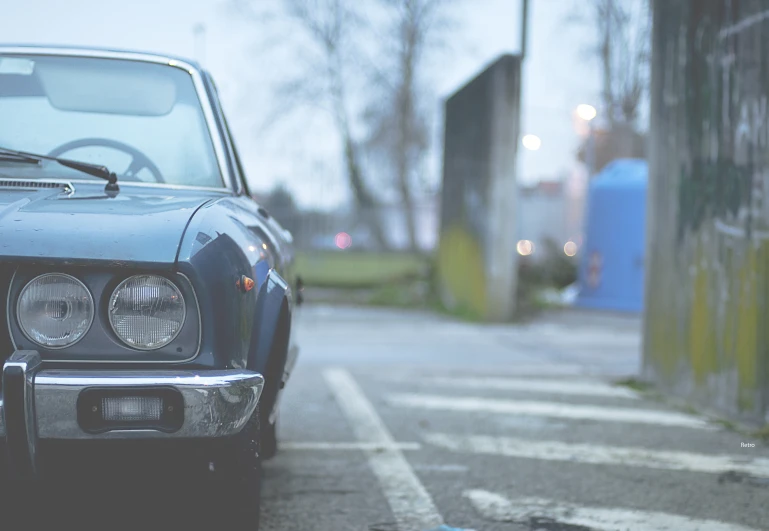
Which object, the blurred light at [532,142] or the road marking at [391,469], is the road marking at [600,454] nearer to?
the road marking at [391,469]

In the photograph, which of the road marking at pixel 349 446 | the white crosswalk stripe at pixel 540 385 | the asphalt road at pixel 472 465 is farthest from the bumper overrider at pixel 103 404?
the white crosswalk stripe at pixel 540 385

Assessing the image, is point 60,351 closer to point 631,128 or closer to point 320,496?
point 320,496

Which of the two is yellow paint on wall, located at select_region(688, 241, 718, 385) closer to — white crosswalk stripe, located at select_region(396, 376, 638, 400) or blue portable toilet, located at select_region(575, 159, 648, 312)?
white crosswalk stripe, located at select_region(396, 376, 638, 400)

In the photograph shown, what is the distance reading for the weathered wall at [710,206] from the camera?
5621mm

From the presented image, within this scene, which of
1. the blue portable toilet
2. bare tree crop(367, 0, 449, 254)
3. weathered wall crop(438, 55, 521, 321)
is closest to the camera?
weathered wall crop(438, 55, 521, 321)

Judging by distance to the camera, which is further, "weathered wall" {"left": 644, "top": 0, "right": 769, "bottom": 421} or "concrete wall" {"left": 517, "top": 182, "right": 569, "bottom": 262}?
"concrete wall" {"left": 517, "top": 182, "right": 569, "bottom": 262}

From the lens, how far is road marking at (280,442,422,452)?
5.09 meters

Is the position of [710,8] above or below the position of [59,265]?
above

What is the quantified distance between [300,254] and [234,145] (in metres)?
15.4

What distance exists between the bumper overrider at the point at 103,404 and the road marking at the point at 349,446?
2497mm

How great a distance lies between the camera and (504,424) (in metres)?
5.78

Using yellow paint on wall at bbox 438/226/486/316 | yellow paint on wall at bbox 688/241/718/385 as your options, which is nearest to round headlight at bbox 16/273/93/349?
yellow paint on wall at bbox 688/241/718/385

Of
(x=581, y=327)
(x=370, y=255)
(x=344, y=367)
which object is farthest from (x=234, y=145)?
(x=370, y=255)

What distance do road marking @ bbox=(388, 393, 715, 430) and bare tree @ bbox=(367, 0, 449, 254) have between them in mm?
21080
